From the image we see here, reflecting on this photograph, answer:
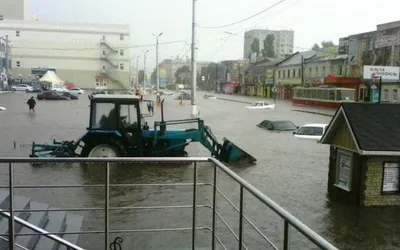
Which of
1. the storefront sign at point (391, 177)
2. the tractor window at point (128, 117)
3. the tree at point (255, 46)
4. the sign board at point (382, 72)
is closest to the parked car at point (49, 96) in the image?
the sign board at point (382, 72)

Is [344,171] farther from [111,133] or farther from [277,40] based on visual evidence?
[277,40]

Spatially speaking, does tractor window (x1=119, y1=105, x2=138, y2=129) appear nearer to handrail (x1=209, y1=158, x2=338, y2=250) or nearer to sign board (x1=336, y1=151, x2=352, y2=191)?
sign board (x1=336, y1=151, x2=352, y2=191)

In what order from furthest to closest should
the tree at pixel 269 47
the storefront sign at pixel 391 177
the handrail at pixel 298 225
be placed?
1. the tree at pixel 269 47
2. the storefront sign at pixel 391 177
3. the handrail at pixel 298 225

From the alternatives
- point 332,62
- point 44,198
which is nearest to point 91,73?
point 332,62

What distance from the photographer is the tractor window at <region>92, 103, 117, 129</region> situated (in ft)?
52.6

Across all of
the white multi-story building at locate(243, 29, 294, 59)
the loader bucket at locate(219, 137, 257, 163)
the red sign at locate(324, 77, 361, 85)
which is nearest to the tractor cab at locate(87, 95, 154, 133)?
the loader bucket at locate(219, 137, 257, 163)

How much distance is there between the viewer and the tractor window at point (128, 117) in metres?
16.1

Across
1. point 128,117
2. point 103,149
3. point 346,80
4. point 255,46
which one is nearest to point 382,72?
point 346,80

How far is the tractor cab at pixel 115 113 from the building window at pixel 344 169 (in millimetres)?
6512

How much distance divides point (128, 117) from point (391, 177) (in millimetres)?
8406

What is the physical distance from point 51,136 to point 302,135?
13.9 metres

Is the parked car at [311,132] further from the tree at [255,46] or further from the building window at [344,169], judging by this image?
the tree at [255,46]

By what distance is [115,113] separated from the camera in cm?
1609

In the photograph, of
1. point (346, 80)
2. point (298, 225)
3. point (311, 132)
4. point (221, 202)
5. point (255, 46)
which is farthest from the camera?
point (255, 46)
